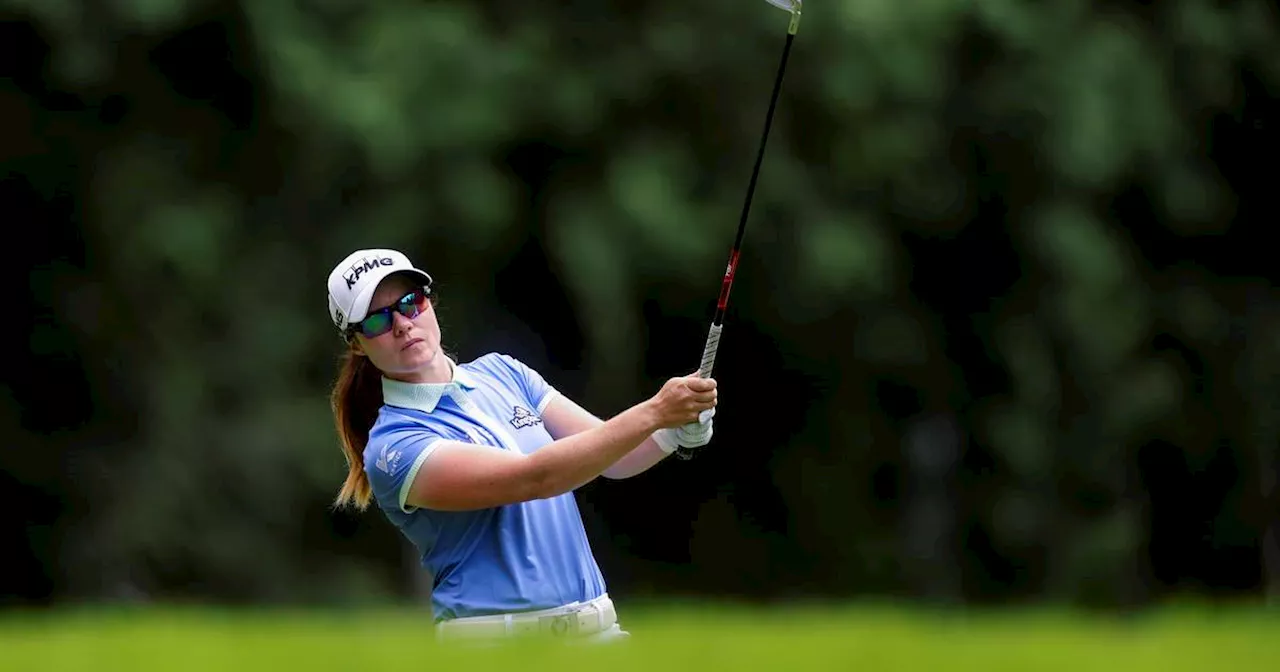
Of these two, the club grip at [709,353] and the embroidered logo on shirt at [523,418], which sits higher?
the club grip at [709,353]

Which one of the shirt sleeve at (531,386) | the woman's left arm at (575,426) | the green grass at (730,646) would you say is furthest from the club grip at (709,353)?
the green grass at (730,646)

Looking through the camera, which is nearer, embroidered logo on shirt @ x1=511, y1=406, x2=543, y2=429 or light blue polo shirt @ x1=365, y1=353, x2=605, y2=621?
light blue polo shirt @ x1=365, y1=353, x2=605, y2=621

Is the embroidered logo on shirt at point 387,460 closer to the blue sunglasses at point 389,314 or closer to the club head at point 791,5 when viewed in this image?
the blue sunglasses at point 389,314

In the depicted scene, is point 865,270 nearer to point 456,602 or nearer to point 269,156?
point 269,156

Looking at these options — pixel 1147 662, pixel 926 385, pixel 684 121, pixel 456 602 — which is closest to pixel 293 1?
pixel 684 121

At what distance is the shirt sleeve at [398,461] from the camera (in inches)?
208

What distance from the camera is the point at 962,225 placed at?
17672mm

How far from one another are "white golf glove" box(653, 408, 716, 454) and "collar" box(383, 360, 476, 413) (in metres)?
0.44

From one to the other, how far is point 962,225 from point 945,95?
1176 millimetres

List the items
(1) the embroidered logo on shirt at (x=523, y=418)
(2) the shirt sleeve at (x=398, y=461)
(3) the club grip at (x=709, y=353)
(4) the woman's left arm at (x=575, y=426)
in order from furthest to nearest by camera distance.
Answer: (4) the woman's left arm at (x=575, y=426)
(1) the embroidered logo on shirt at (x=523, y=418)
(3) the club grip at (x=709, y=353)
(2) the shirt sleeve at (x=398, y=461)

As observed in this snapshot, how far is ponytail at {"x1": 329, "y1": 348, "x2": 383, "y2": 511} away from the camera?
5.64 m

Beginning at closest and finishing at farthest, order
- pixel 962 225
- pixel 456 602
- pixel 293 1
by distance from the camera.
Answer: pixel 456 602, pixel 293 1, pixel 962 225

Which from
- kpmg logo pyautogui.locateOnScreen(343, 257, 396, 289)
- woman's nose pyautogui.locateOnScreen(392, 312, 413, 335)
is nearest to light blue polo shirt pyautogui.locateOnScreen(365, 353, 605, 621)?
woman's nose pyautogui.locateOnScreen(392, 312, 413, 335)

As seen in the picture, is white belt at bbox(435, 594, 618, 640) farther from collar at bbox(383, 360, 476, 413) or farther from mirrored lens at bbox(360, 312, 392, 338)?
mirrored lens at bbox(360, 312, 392, 338)
